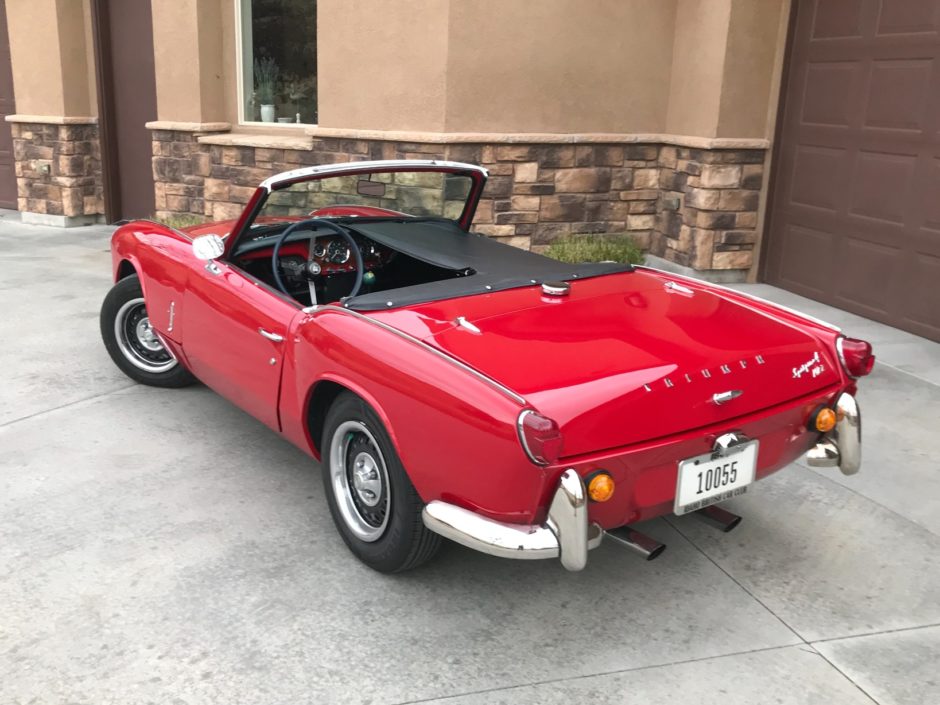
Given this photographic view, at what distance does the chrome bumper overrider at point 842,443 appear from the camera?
3262 mm

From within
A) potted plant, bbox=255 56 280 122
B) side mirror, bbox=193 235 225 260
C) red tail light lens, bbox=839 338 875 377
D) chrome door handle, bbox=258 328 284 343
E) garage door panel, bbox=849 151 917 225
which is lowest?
chrome door handle, bbox=258 328 284 343

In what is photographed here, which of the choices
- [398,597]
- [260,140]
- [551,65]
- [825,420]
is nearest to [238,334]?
[398,597]

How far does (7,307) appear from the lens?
22.8ft

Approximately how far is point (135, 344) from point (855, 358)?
382 centimetres

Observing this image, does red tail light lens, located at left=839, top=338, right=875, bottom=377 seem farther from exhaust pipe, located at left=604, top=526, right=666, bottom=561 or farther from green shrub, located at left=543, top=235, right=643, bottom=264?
green shrub, located at left=543, top=235, right=643, bottom=264

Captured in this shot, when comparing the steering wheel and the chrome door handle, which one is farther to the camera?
the steering wheel

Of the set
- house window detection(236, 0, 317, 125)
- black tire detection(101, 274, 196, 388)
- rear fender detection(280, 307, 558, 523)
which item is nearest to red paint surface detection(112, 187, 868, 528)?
rear fender detection(280, 307, 558, 523)

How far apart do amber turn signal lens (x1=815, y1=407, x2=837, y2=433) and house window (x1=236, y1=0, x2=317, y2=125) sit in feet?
23.9

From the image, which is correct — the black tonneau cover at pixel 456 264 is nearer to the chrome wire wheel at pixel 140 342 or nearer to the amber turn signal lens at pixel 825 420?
the amber turn signal lens at pixel 825 420

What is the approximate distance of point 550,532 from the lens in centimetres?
265

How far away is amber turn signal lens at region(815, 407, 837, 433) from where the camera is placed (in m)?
3.21

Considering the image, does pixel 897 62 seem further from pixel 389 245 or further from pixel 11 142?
pixel 11 142

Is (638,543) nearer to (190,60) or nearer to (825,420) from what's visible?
(825,420)

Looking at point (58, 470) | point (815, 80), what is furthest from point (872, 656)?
point (815, 80)
